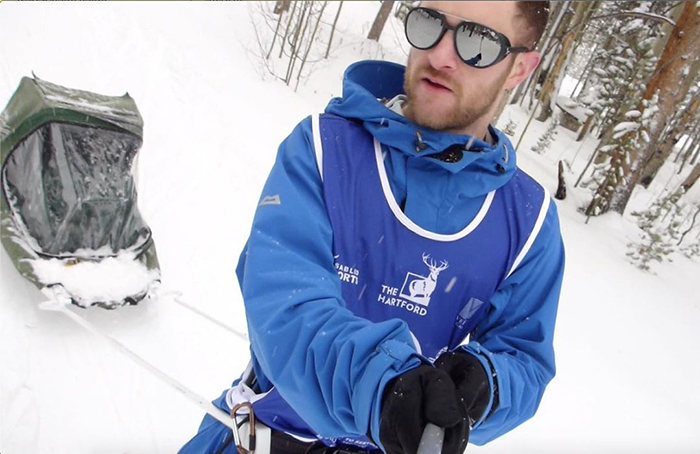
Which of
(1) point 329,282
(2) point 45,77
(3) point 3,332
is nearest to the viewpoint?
(1) point 329,282

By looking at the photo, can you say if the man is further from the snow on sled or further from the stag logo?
the snow on sled

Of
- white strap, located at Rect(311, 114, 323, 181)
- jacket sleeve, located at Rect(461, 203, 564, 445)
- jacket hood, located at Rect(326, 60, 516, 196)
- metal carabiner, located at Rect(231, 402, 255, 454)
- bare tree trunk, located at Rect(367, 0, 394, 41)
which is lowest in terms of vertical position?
metal carabiner, located at Rect(231, 402, 255, 454)

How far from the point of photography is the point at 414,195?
3.49 ft

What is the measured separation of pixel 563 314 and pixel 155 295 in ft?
12.8

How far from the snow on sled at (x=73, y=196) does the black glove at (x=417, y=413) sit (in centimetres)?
256

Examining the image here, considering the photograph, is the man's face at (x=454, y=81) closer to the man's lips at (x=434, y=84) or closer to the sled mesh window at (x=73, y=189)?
the man's lips at (x=434, y=84)

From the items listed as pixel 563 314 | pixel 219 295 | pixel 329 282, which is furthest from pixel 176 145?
pixel 329 282

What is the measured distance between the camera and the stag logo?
1.09 meters

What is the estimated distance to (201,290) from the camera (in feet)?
12.2

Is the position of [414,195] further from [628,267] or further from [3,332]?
[628,267]

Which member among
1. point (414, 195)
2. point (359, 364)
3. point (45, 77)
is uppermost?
point (414, 195)

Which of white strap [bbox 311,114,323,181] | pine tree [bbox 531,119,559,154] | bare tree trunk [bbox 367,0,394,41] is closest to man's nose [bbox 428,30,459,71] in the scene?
white strap [bbox 311,114,323,181]

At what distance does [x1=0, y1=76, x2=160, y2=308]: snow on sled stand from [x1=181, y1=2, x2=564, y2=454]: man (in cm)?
194

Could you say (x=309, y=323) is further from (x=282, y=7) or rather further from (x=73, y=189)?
(x=282, y=7)
